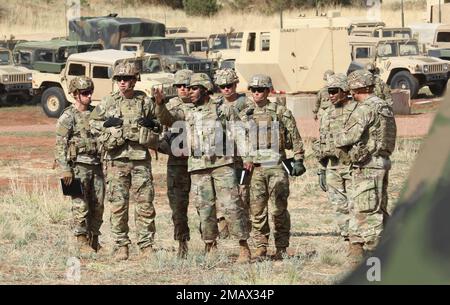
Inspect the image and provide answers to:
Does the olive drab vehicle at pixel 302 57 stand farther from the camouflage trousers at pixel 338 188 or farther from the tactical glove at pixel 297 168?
the tactical glove at pixel 297 168

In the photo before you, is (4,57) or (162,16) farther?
(162,16)

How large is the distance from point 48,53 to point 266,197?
56.0 ft

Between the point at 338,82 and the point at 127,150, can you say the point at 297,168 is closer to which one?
the point at 338,82

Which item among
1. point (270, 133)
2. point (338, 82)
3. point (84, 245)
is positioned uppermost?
point (338, 82)

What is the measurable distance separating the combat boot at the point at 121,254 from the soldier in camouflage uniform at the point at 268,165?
38.1 inches

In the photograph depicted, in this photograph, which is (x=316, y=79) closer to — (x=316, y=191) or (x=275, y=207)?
(x=316, y=191)

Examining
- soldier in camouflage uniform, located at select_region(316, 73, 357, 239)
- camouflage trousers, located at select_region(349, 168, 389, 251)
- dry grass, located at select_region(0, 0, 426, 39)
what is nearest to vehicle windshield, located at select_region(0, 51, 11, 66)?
dry grass, located at select_region(0, 0, 426, 39)

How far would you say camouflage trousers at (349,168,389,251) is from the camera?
752 cm

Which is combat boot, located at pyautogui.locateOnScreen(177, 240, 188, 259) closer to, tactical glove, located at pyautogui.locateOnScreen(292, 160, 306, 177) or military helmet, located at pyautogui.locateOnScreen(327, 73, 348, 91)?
tactical glove, located at pyautogui.locateOnScreen(292, 160, 306, 177)

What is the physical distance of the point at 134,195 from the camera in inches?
315

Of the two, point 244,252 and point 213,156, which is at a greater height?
point 213,156

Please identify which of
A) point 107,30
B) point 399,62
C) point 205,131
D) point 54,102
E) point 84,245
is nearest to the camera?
→ point 205,131

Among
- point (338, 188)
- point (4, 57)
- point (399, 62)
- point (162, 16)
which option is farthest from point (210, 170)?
point (162, 16)
